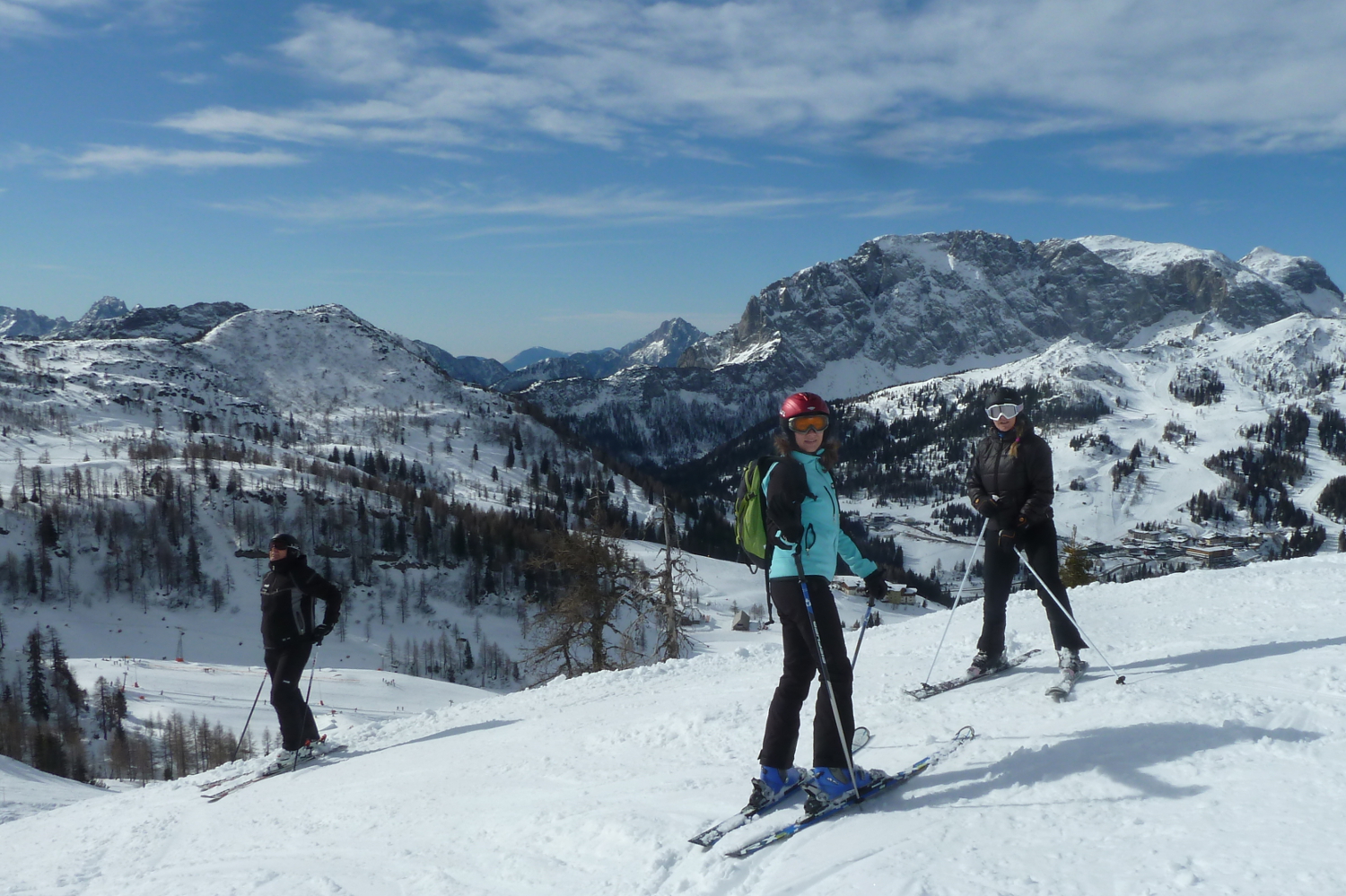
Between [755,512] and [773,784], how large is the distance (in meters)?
1.93

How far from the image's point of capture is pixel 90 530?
117688mm

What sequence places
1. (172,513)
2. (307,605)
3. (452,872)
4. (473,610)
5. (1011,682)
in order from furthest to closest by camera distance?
1. (172,513)
2. (473,610)
3. (307,605)
4. (1011,682)
5. (452,872)

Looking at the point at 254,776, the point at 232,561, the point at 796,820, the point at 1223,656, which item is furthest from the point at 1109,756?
the point at 232,561

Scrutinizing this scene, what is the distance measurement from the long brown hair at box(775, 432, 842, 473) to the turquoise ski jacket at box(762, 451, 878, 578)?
0.05 meters

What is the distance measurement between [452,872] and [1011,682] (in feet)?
18.4

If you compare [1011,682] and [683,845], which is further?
[1011,682]

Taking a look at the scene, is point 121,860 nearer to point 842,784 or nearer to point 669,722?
point 669,722

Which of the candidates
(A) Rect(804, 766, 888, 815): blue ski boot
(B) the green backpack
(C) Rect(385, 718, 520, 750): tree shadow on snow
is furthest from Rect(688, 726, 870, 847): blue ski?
(C) Rect(385, 718, 520, 750): tree shadow on snow

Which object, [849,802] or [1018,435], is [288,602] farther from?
[1018,435]

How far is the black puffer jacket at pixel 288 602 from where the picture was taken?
9.86 meters

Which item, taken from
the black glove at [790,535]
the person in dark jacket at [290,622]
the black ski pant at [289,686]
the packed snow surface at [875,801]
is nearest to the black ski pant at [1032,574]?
the packed snow surface at [875,801]

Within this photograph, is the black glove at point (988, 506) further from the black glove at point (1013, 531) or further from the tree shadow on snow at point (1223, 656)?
the tree shadow on snow at point (1223, 656)

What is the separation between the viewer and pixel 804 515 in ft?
17.4

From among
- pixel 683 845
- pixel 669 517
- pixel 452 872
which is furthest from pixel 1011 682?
pixel 669 517
